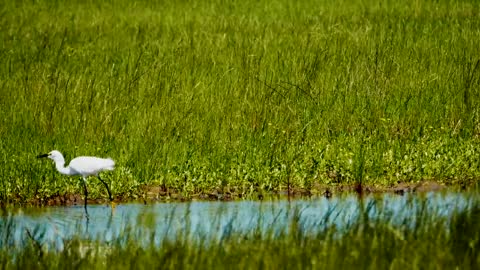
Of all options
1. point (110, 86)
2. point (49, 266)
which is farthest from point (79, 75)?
point (49, 266)

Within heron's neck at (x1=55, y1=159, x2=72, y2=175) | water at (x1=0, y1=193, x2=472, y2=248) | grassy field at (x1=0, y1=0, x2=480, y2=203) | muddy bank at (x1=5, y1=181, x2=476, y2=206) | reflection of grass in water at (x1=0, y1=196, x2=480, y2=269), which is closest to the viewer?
reflection of grass in water at (x1=0, y1=196, x2=480, y2=269)

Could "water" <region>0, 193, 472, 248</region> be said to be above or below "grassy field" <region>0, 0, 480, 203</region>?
below

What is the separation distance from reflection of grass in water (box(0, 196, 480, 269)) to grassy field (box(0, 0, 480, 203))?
3.16 m

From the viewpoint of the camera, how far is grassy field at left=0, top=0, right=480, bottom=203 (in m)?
11.5

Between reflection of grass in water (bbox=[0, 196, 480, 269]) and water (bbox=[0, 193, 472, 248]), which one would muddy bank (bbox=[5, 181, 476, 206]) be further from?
reflection of grass in water (bbox=[0, 196, 480, 269])

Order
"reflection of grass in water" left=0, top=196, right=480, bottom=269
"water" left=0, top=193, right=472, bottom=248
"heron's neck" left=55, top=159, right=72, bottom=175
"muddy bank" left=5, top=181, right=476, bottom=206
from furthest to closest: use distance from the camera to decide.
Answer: "muddy bank" left=5, top=181, right=476, bottom=206, "heron's neck" left=55, top=159, right=72, bottom=175, "water" left=0, top=193, right=472, bottom=248, "reflection of grass in water" left=0, top=196, right=480, bottom=269

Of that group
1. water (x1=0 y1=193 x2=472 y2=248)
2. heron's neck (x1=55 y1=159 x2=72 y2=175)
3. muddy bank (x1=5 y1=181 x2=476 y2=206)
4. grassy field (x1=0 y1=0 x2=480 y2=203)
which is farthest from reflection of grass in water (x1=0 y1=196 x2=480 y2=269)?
grassy field (x1=0 y1=0 x2=480 y2=203)

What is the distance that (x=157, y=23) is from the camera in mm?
21109

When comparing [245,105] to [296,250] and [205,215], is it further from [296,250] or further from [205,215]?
[296,250]

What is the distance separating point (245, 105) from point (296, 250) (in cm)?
607

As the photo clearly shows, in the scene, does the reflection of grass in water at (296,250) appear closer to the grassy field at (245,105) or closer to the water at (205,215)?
the water at (205,215)

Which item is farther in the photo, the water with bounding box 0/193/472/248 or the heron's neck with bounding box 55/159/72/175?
A: the heron's neck with bounding box 55/159/72/175

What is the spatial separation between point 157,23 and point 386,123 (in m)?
8.90

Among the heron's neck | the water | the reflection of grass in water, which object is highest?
the heron's neck
